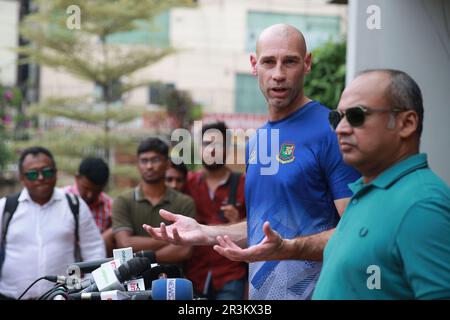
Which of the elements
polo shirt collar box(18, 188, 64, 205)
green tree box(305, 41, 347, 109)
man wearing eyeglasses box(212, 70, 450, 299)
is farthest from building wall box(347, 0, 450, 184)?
polo shirt collar box(18, 188, 64, 205)

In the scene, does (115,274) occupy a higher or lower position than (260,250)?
lower

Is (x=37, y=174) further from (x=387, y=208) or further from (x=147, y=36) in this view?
(x=147, y=36)

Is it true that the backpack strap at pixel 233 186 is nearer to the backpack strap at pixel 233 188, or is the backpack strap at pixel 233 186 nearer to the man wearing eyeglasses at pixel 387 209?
the backpack strap at pixel 233 188

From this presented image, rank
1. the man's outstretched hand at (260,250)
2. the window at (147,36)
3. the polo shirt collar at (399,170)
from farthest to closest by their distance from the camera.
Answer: the window at (147,36) < the man's outstretched hand at (260,250) < the polo shirt collar at (399,170)

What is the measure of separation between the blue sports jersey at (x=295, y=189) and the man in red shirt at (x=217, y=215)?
114 inches

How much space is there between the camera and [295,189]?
3.85 meters

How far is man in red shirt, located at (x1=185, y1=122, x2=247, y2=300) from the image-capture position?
7.02 metres

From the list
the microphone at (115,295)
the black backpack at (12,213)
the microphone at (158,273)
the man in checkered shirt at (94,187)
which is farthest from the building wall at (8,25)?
A: the microphone at (115,295)

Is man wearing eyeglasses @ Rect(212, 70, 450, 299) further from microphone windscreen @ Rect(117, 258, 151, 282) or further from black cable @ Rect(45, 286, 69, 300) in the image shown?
black cable @ Rect(45, 286, 69, 300)

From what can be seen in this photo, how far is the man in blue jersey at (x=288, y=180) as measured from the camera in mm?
3814

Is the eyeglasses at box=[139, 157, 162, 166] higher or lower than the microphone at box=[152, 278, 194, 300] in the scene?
higher

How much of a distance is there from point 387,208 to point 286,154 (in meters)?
1.26

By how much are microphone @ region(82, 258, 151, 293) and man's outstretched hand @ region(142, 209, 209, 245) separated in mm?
259

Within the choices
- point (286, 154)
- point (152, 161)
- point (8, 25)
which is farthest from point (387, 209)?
point (8, 25)
